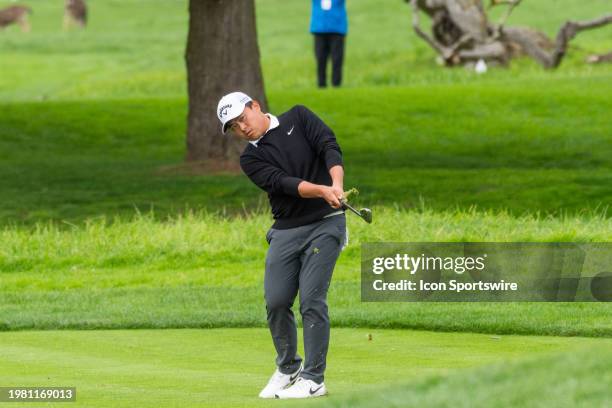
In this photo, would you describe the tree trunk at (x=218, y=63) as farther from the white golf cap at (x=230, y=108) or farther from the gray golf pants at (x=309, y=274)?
the white golf cap at (x=230, y=108)

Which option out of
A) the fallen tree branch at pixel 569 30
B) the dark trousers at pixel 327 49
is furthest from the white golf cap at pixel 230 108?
the fallen tree branch at pixel 569 30

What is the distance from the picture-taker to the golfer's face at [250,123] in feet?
28.0

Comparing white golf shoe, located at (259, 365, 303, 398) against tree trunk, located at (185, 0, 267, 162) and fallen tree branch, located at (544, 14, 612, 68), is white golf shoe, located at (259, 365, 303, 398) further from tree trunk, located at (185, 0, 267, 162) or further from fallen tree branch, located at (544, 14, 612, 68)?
fallen tree branch, located at (544, 14, 612, 68)

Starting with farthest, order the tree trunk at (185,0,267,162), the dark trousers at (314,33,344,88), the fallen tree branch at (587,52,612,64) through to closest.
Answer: the fallen tree branch at (587,52,612,64), the dark trousers at (314,33,344,88), the tree trunk at (185,0,267,162)

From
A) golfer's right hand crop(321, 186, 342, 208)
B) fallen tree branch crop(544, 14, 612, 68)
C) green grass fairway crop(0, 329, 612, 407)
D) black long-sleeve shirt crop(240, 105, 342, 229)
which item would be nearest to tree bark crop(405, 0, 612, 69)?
fallen tree branch crop(544, 14, 612, 68)

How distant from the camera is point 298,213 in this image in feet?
28.3

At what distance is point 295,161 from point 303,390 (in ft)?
4.31

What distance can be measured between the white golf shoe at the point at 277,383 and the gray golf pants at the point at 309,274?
50mm

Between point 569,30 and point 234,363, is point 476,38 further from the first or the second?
point 234,363

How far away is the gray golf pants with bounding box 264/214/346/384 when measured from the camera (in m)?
8.56

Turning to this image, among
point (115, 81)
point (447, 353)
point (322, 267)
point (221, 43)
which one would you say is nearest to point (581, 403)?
point (322, 267)

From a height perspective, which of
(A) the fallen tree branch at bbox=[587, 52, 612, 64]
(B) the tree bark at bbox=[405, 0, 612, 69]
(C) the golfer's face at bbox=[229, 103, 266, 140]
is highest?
(C) the golfer's face at bbox=[229, 103, 266, 140]

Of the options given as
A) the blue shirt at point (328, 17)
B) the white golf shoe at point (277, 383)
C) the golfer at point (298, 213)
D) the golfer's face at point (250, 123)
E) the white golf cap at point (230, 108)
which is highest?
the white golf cap at point (230, 108)

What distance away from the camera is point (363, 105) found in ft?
86.6
